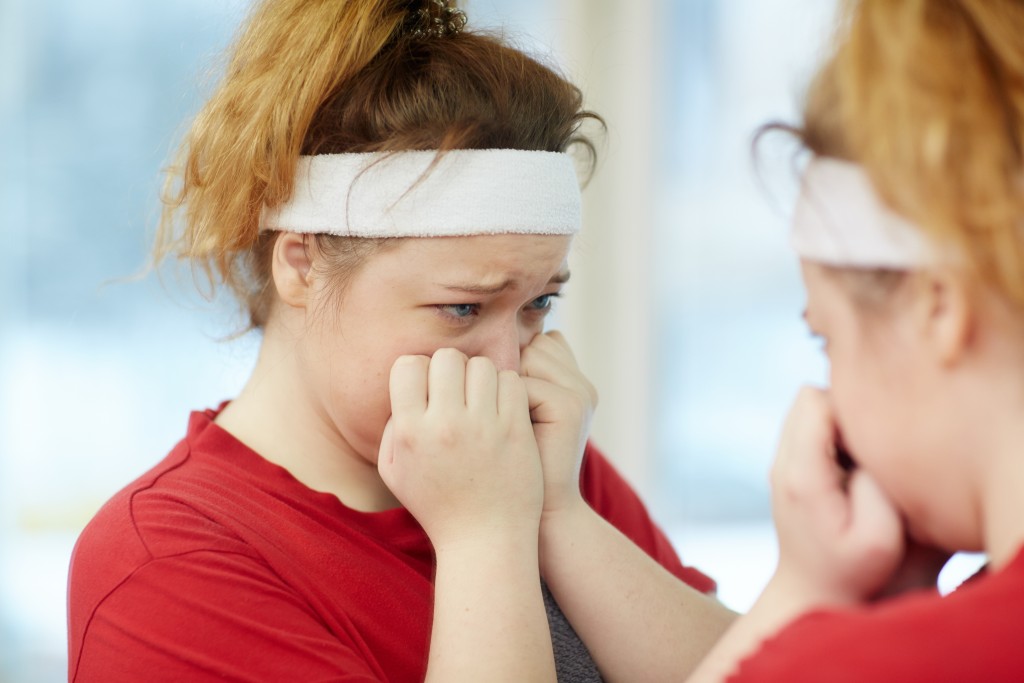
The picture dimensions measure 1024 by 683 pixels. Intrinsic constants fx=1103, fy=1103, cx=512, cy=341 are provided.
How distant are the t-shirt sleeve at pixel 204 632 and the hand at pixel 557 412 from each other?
11.6 inches

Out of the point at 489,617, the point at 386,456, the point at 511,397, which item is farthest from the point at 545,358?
the point at 489,617

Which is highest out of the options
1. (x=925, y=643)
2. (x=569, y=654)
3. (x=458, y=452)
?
(x=458, y=452)

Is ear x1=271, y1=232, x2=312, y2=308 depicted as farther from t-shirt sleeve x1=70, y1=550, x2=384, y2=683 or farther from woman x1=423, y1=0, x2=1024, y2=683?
woman x1=423, y1=0, x2=1024, y2=683

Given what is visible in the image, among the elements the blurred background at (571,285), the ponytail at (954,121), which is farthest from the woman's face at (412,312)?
the blurred background at (571,285)

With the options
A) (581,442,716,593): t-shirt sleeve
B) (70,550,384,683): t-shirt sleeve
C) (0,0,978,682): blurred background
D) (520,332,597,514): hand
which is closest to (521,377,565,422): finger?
(520,332,597,514): hand

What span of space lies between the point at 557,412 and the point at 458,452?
0.16 m

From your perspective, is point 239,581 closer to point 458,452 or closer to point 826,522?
point 458,452

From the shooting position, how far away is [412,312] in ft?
3.85

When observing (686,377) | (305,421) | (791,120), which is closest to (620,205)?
(686,377)

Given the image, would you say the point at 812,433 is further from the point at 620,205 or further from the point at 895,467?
the point at 620,205

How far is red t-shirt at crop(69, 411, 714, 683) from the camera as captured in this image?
102 centimetres

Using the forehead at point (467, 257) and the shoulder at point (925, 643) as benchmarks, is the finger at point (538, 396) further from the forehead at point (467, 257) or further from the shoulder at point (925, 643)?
the shoulder at point (925, 643)

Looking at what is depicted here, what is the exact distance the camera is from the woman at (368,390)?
1050mm

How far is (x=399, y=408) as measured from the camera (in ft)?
3.78
